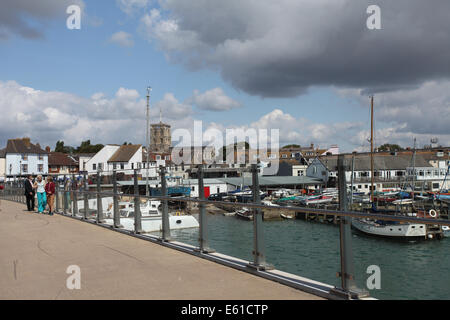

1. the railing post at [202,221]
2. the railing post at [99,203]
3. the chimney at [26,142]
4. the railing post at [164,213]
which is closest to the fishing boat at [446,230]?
the railing post at [202,221]

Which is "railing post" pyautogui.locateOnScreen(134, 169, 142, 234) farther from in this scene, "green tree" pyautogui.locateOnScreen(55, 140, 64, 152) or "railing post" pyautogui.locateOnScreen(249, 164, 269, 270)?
"green tree" pyautogui.locateOnScreen(55, 140, 64, 152)

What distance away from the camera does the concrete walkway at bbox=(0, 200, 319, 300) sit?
193 inches

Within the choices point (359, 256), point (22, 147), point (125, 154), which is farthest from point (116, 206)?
point (22, 147)

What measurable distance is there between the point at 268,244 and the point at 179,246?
2.34m

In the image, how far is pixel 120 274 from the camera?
5910mm

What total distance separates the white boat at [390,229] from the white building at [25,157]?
86.4m

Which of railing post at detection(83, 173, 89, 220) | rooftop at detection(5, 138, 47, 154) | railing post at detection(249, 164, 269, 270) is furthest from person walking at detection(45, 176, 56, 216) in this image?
rooftop at detection(5, 138, 47, 154)

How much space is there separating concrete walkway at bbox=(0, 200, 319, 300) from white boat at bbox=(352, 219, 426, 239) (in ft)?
2.95

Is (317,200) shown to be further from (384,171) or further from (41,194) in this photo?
(41,194)

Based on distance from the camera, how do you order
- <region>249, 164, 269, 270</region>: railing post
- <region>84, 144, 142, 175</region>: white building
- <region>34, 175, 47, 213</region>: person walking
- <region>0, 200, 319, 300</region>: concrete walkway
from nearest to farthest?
<region>0, 200, 319, 300</region>: concrete walkway
<region>249, 164, 269, 270</region>: railing post
<region>34, 175, 47, 213</region>: person walking
<region>84, 144, 142, 175</region>: white building

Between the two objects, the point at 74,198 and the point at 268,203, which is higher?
the point at 268,203

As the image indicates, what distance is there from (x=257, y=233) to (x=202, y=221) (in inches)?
58.6
